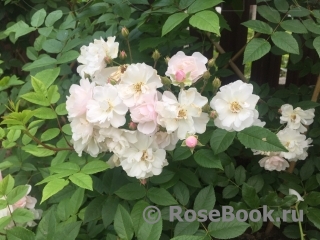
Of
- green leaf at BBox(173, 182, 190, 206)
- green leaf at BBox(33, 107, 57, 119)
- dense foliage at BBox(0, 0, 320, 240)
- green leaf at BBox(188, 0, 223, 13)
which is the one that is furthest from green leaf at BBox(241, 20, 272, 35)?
green leaf at BBox(33, 107, 57, 119)

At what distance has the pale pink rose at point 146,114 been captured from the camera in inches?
27.1

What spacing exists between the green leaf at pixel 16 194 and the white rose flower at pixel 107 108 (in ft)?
0.74

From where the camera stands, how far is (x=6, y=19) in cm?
178

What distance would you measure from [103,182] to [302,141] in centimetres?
56

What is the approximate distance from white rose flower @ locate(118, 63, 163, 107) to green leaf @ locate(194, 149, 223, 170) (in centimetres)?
20

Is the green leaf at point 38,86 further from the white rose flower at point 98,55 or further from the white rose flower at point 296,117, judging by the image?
the white rose flower at point 296,117

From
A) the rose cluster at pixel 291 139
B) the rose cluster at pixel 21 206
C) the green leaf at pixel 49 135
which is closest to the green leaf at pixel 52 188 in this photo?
the rose cluster at pixel 21 206

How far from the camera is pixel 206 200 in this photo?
0.87 m

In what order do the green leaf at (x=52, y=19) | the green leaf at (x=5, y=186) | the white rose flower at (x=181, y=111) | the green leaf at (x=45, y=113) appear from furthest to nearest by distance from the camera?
the green leaf at (x=52, y=19) → the green leaf at (x=45, y=113) → the green leaf at (x=5, y=186) → the white rose flower at (x=181, y=111)

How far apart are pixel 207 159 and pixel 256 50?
287mm

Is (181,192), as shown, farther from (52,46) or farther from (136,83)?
(52,46)

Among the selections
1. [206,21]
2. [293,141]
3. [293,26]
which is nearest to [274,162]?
[293,141]

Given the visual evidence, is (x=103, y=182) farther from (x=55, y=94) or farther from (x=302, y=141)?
(x=302, y=141)

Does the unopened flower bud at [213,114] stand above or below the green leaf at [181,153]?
above
